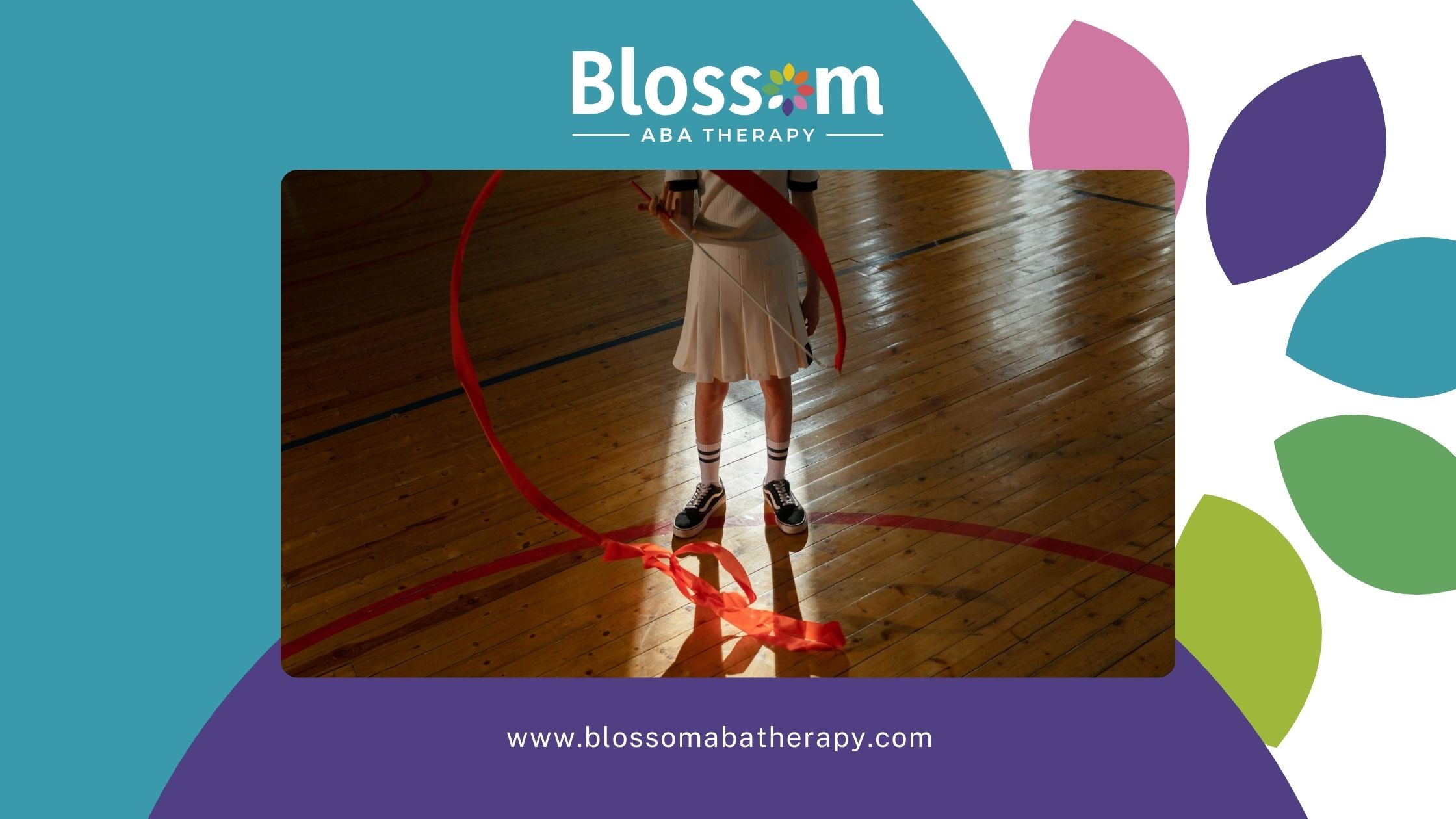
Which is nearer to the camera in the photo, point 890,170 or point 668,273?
point 890,170

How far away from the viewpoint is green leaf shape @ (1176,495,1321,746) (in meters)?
1.76

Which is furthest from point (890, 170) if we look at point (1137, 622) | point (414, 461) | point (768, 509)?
point (414, 461)

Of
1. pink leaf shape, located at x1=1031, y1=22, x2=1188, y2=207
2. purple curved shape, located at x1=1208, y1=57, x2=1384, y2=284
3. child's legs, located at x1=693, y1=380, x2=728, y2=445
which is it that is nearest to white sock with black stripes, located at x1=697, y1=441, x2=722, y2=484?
child's legs, located at x1=693, y1=380, x2=728, y2=445

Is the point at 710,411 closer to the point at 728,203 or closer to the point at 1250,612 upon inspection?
the point at 728,203

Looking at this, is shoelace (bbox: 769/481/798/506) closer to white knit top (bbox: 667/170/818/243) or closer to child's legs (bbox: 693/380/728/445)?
child's legs (bbox: 693/380/728/445)

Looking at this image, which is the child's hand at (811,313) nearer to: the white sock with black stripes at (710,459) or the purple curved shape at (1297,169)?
the white sock with black stripes at (710,459)

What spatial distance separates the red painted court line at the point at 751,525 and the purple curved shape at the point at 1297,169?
0.62 meters

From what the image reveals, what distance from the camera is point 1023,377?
2420 millimetres

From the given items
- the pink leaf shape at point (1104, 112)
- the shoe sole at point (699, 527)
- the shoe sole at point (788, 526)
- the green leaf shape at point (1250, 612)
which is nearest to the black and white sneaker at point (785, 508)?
the shoe sole at point (788, 526)

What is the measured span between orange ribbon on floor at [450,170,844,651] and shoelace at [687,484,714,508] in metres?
0.08

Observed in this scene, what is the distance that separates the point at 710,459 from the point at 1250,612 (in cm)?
102

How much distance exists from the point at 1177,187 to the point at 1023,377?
75 cm

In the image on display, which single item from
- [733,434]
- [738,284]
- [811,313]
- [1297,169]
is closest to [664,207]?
[738,284]

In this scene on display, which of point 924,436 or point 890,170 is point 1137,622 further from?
point 890,170
